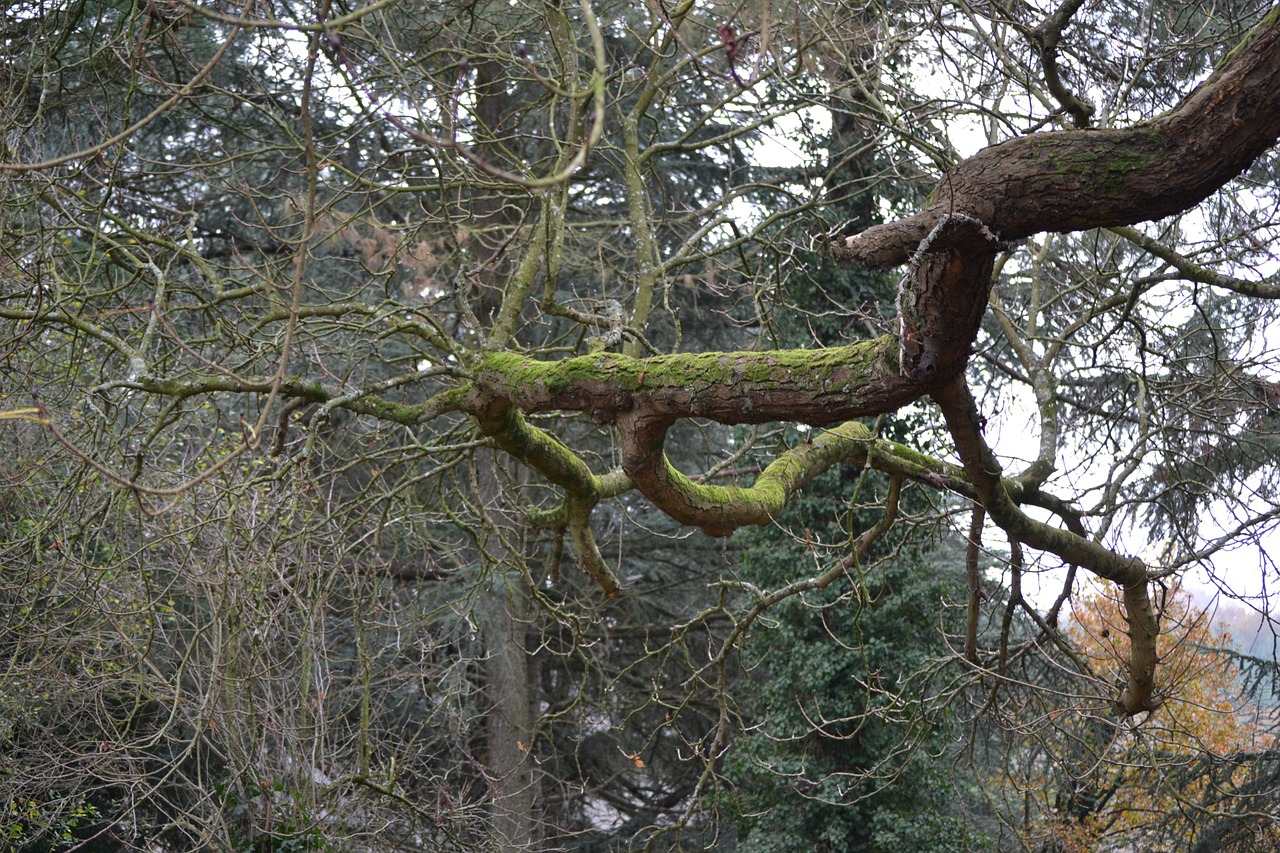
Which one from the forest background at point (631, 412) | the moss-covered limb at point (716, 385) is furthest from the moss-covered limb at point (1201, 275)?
the moss-covered limb at point (716, 385)

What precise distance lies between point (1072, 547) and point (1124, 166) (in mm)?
2260

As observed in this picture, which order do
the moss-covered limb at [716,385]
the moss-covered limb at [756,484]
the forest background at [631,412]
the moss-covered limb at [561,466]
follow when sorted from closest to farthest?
the moss-covered limb at [716,385]
the forest background at [631,412]
the moss-covered limb at [756,484]
the moss-covered limb at [561,466]

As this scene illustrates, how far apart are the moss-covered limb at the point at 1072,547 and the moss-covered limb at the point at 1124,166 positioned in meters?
0.94

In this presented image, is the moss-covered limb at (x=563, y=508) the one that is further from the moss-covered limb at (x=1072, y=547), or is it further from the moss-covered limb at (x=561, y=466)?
the moss-covered limb at (x=1072, y=547)

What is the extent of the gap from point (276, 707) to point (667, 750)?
23.1 ft

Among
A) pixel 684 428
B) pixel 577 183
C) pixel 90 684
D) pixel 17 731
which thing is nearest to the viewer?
pixel 90 684

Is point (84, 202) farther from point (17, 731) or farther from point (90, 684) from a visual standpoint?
point (17, 731)

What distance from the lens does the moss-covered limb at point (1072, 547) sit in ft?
10.8

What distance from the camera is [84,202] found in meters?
4.31

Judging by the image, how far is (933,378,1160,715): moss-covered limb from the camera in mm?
3287

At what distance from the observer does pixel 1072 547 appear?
13.2 ft

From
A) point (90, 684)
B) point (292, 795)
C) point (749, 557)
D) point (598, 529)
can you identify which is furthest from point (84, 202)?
point (598, 529)

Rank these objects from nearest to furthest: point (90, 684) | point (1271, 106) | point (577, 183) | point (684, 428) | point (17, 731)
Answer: point (1271, 106) < point (90, 684) < point (17, 731) < point (577, 183) < point (684, 428)

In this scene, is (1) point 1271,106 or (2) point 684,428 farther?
(2) point 684,428
